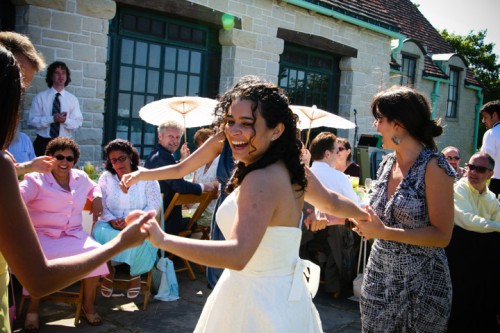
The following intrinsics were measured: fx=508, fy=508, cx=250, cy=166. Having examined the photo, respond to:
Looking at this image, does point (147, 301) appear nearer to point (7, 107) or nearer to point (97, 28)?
point (7, 107)

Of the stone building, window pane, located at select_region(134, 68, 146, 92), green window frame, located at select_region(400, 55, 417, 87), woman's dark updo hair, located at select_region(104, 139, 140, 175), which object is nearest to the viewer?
woman's dark updo hair, located at select_region(104, 139, 140, 175)

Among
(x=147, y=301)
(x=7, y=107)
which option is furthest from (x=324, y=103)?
(x=7, y=107)

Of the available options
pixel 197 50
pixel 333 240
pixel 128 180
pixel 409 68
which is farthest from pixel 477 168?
pixel 409 68

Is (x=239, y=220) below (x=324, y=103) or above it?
below

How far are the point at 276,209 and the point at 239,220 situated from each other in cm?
23

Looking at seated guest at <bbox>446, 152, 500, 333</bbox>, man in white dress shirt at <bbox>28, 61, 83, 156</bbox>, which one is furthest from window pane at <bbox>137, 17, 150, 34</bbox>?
seated guest at <bbox>446, 152, 500, 333</bbox>

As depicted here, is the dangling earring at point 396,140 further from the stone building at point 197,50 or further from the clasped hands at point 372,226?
the stone building at point 197,50

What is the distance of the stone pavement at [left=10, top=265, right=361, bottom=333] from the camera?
433 centimetres

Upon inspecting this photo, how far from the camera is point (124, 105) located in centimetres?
824

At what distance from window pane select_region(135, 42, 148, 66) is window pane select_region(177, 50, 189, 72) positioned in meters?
0.70

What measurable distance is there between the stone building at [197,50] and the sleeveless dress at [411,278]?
1.42 meters

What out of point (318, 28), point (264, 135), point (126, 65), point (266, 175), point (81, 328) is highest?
point (318, 28)

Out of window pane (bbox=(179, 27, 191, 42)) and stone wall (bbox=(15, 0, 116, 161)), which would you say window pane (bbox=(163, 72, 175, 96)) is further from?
stone wall (bbox=(15, 0, 116, 161))

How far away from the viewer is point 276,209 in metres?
2.11
